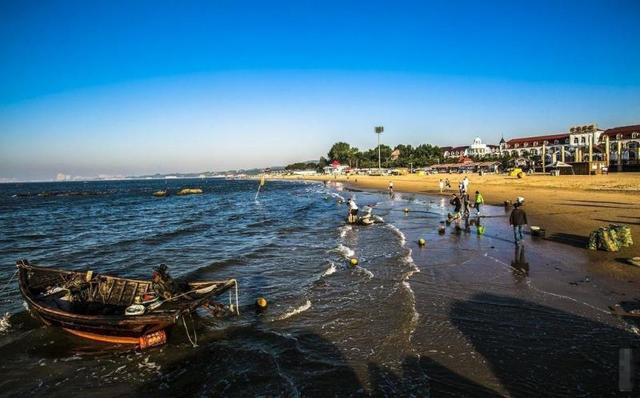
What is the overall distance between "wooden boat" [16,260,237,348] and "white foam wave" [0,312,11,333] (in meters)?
1.26

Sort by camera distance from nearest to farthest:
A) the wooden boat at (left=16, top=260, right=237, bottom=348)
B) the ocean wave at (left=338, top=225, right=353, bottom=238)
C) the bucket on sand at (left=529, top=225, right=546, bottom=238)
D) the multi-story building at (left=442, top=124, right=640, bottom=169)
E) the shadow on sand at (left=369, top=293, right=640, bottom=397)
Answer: the shadow on sand at (left=369, top=293, right=640, bottom=397), the wooden boat at (left=16, top=260, right=237, bottom=348), the bucket on sand at (left=529, top=225, right=546, bottom=238), the ocean wave at (left=338, top=225, right=353, bottom=238), the multi-story building at (left=442, top=124, right=640, bottom=169)

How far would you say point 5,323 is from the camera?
11.3 m

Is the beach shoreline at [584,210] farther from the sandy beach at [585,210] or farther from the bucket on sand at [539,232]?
the bucket on sand at [539,232]

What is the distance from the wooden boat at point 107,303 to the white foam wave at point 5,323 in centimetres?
126

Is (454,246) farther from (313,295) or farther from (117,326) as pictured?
(117,326)

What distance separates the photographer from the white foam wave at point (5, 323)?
10.9 meters

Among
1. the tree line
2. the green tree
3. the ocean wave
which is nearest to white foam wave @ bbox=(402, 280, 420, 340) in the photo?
the ocean wave

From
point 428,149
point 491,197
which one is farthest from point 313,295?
point 428,149

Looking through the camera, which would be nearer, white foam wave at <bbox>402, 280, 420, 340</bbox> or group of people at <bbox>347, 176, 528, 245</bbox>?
white foam wave at <bbox>402, 280, 420, 340</bbox>

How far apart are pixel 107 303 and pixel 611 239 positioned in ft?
62.0

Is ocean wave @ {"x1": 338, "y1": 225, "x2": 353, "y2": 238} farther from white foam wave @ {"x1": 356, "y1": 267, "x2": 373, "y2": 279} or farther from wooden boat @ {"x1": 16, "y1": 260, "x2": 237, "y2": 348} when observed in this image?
wooden boat @ {"x1": 16, "y1": 260, "x2": 237, "y2": 348}

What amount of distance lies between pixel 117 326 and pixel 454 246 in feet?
49.5

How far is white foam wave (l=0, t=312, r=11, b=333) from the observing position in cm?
1091

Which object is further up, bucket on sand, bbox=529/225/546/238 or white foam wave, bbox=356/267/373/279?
bucket on sand, bbox=529/225/546/238
